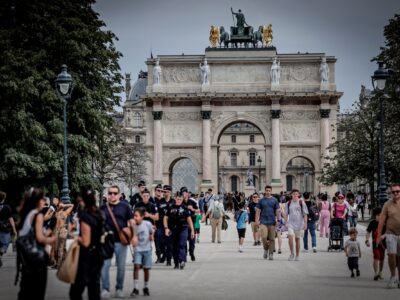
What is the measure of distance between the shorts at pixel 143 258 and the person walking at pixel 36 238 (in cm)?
403

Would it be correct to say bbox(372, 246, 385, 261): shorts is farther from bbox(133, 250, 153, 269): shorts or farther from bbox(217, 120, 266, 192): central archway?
A: bbox(217, 120, 266, 192): central archway

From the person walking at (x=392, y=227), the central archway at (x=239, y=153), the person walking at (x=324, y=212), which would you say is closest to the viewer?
the person walking at (x=392, y=227)

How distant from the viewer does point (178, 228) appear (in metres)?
19.5

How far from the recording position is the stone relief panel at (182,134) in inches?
2815

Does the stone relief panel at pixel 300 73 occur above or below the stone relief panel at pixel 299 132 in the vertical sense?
above

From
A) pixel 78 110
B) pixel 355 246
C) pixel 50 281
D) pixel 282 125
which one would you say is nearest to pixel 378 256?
pixel 355 246

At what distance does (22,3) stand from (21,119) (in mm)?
5311

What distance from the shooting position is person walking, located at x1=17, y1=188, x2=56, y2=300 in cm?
1057

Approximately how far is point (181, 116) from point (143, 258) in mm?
56822

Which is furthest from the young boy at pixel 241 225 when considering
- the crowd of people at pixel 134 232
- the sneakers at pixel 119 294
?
the sneakers at pixel 119 294

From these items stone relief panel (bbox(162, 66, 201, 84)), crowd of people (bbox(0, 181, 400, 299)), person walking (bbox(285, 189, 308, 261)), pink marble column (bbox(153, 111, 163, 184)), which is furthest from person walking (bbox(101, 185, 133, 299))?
stone relief panel (bbox(162, 66, 201, 84))

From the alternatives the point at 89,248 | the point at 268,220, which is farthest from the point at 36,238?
the point at 268,220

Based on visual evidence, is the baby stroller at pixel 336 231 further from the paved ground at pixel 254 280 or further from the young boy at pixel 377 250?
the young boy at pixel 377 250

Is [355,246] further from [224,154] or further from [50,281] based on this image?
[224,154]
